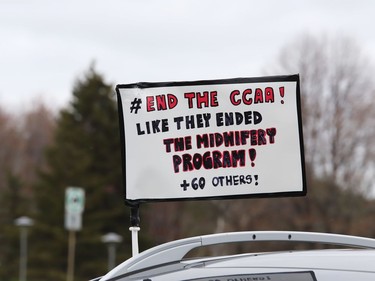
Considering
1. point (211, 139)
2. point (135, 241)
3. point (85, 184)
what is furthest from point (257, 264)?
point (85, 184)

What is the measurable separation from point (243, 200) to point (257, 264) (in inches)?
1698

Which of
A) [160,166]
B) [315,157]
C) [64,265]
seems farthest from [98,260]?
[160,166]

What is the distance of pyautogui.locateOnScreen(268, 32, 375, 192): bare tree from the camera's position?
4566 centimetres

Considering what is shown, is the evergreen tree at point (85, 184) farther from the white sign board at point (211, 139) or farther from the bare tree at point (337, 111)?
the white sign board at point (211, 139)

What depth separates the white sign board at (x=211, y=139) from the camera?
191 inches

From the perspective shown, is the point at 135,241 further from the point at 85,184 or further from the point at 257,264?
the point at 85,184

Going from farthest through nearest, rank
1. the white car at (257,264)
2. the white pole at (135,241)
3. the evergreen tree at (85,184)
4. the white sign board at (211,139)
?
the evergreen tree at (85,184) < the white sign board at (211,139) < the white pole at (135,241) < the white car at (257,264)

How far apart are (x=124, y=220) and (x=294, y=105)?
42160 mm

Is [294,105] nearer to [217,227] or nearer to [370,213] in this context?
[370,213]

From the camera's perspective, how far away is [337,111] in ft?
152

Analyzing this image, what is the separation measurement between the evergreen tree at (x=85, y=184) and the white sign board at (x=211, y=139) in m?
39.0

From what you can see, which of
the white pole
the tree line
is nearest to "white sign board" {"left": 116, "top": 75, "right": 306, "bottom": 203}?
the white pole

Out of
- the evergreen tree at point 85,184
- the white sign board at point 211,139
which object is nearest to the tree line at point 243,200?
the evergreen tree at point 85,184

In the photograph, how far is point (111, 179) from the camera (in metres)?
46.8
